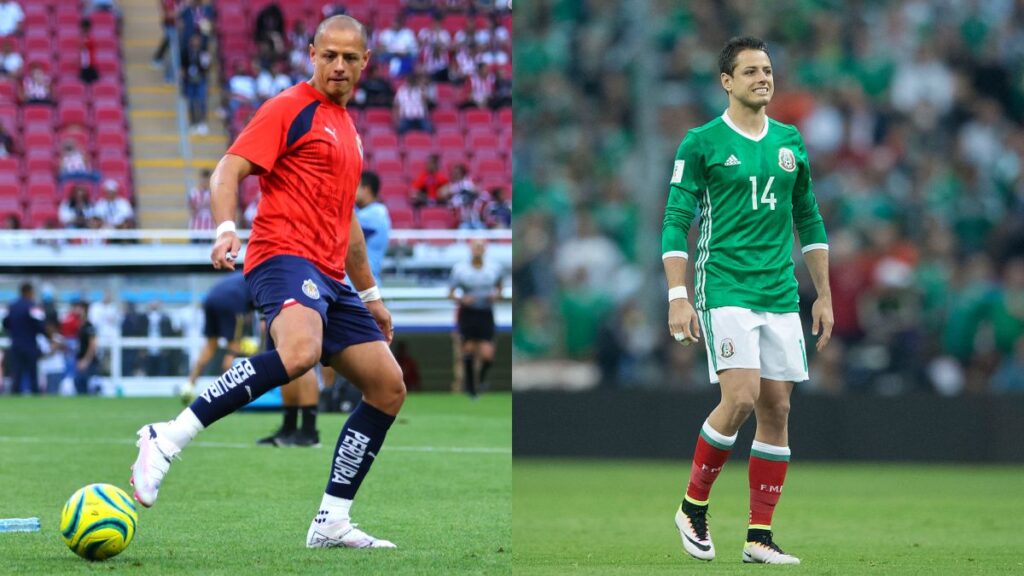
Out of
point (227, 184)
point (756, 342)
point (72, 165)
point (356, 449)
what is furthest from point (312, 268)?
point (72, 165)

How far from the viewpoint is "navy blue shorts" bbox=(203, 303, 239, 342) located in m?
16.1

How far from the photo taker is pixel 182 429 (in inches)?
216

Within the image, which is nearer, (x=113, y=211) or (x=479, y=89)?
(x=113, y=211)

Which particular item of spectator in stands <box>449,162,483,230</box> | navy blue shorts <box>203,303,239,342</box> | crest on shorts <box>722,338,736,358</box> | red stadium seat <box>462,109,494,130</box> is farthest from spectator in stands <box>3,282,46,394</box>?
crest on shorts <box>722,338,736,358</box>

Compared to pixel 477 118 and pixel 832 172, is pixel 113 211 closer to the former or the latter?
pixel 477 118

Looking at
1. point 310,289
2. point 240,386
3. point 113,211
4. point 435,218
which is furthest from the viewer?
point 435,218

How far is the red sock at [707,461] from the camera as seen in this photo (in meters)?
6.48

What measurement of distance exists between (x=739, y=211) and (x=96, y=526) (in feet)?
9.14

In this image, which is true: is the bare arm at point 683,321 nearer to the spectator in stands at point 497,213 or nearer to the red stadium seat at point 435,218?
the spectator in stands at point 497,213

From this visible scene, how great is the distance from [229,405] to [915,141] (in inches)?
554

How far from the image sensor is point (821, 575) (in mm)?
5703

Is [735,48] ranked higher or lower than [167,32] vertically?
lower

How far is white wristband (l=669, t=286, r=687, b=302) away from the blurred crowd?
29.6 feet

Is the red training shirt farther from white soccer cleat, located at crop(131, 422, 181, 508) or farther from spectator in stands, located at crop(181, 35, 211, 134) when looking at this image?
spectator in stands, located at crop(181, 35, 211, 134)
